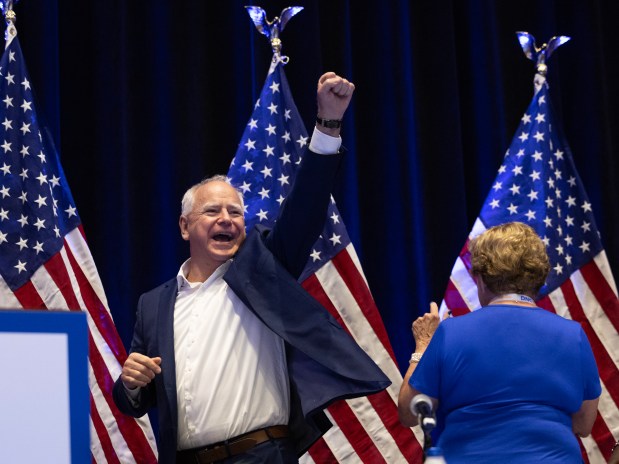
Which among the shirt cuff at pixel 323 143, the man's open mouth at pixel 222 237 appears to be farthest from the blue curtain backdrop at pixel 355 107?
the shirt cuff at pixel 323 143

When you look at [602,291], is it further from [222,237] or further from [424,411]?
[424,411]

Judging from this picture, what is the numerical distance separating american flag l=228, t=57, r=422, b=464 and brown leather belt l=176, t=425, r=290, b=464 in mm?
948

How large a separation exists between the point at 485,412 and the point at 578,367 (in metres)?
0.26

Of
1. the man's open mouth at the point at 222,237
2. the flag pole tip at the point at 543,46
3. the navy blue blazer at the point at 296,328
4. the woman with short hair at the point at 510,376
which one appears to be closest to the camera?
the woman with short hair at the point at 510,376

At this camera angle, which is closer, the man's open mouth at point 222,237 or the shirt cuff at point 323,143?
the shirt cuff at point 323,143

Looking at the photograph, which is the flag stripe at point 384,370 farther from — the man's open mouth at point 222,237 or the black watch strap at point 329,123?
the black watch strap at point 329,123

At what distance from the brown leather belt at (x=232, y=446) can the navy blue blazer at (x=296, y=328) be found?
0.23 feet

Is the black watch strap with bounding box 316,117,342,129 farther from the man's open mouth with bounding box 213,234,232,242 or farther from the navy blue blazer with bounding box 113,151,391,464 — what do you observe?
the man's open mouth with bounding box 213,234,232,242

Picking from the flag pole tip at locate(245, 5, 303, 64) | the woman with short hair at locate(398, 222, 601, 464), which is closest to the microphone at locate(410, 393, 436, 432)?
the woman with short hair at locate(398, 222, 601, 464)

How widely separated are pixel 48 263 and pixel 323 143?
4.22 feet

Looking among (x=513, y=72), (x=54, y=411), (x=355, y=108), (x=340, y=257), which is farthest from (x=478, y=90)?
(x=54, y=411)

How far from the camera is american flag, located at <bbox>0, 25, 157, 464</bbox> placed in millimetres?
3223

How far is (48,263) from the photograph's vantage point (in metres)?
3.25

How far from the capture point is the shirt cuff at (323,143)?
2467 mm
